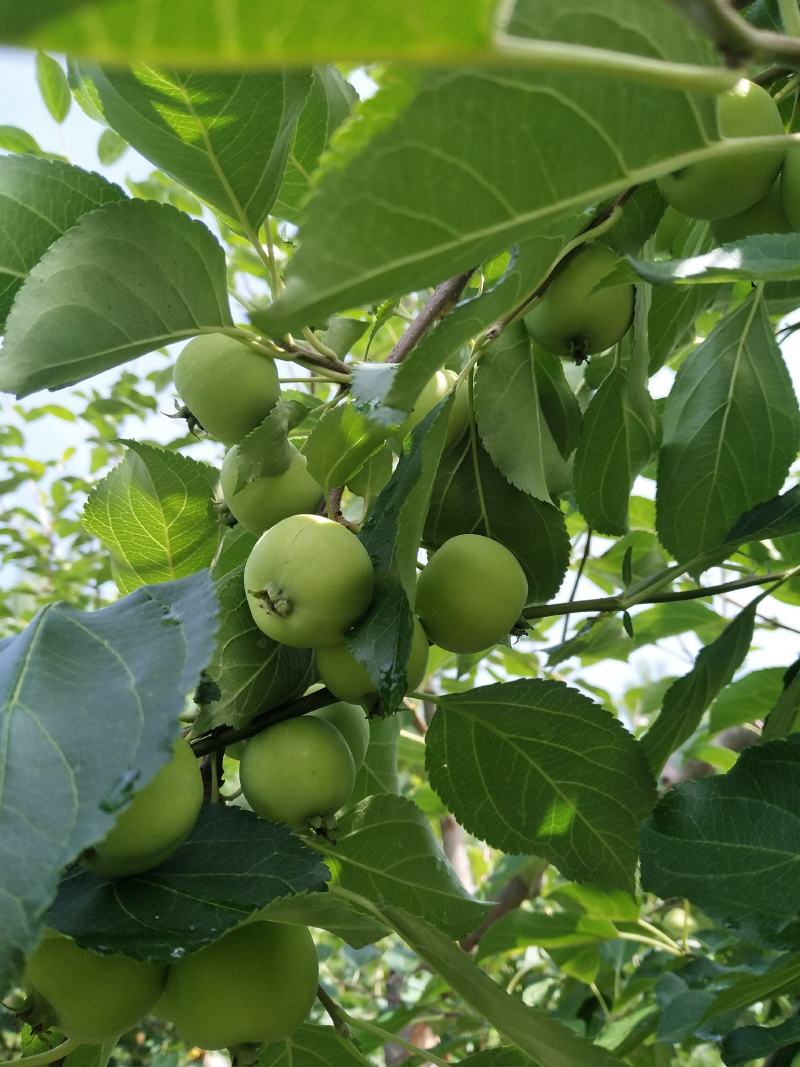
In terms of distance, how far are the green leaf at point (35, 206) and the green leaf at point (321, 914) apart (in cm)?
66

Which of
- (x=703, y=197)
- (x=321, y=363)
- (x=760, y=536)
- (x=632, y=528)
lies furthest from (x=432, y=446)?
(x=632, y=528)

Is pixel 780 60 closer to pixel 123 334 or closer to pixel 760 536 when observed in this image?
pixel 123 334

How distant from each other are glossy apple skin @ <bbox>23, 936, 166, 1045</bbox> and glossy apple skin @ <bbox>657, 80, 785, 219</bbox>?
34.2 inches

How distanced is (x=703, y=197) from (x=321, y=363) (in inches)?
16.6

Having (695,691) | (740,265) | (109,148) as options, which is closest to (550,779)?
(695,691)

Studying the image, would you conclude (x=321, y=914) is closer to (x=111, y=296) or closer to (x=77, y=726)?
(x=77, y=726)

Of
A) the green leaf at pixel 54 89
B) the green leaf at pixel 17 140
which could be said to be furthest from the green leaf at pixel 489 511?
the green leaf at pixel 54 89

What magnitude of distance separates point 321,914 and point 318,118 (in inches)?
36.5

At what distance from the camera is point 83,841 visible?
591 millimetres

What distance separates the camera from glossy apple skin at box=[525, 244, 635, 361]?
3.36 feet

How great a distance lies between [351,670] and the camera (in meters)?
0.94

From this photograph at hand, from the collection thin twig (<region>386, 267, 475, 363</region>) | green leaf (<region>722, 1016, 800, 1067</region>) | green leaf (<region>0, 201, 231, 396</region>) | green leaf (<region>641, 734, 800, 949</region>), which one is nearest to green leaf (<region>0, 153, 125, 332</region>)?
green leaf (<region>0, 201, 231, 396</region>)

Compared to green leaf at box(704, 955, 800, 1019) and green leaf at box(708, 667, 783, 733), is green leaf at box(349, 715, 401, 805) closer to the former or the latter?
green leaf at box(704, 955, 800, 1019)

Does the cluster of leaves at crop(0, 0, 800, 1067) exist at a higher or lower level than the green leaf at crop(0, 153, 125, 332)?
lower
